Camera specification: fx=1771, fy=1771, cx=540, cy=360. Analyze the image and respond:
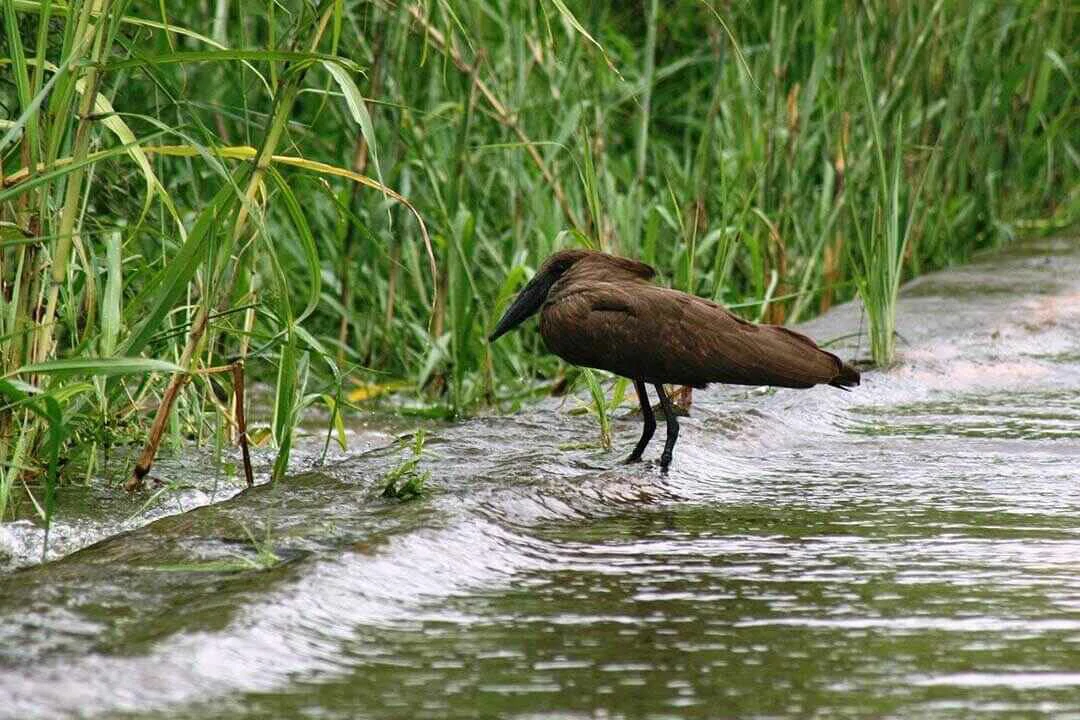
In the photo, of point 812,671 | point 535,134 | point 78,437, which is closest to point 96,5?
point 78,437

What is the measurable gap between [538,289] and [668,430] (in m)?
0.75

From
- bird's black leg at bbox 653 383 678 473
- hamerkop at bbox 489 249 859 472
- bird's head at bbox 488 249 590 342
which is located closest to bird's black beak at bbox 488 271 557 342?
bird's head at bbox 488 249 590 342

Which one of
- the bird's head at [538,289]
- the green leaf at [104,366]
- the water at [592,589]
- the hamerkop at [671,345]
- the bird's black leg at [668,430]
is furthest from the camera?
the bird's head at [538,289]

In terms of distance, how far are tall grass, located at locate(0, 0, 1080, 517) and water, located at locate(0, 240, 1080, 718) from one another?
1.35 feet

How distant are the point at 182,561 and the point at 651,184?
4.78 m

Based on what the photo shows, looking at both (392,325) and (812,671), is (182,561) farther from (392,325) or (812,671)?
(392,325)

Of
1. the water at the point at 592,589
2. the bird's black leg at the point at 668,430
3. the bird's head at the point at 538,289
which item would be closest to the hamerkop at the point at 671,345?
the bird's black leg at the point at 668,430

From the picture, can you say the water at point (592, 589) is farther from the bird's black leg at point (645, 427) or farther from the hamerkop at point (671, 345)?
the hamerkop at point (671, 345)

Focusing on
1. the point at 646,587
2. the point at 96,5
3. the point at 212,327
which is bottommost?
the point at 646,587

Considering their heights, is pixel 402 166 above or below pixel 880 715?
above

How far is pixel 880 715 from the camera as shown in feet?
7.32

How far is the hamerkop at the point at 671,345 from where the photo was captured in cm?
422

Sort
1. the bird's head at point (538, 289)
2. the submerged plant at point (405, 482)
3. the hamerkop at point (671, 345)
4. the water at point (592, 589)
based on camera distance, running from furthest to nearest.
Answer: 1. the bird's head at point (538, 289)
2. the hamerkop at point (671, 345)
3. the submerged plant at point (405, 482)
4. the water at point (592, 589)

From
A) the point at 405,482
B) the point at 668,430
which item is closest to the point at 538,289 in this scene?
the point at 668,430
